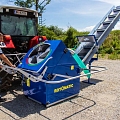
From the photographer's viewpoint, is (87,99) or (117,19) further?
(117,19)

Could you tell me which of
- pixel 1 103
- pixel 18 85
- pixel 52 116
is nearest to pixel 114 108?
pixel 52 116

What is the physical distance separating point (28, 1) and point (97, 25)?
780 centimetres

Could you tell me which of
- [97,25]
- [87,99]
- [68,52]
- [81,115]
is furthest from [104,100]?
[97,25]

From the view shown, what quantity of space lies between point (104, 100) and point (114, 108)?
42cm

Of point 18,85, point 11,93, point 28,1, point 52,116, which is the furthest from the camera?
point 28,1

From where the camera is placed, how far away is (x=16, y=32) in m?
4.61

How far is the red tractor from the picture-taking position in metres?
4.09

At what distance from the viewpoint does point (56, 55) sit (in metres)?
3.35

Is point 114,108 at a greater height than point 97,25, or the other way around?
point 97,25

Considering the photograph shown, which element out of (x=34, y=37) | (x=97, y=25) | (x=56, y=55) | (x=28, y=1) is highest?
(x=28, y=1)

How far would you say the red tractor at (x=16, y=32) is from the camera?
4086 mm

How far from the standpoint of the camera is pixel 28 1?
12.3 meters

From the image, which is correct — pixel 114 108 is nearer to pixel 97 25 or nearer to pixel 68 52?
pixel 68 52

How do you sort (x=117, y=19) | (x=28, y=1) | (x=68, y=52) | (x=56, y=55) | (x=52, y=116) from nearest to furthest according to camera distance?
1. (x=52, y=116)
2. (x=56, y=55)
3. (x=68, y=52)
4. (x=117, y=19)
5. (x=28, y=1)
